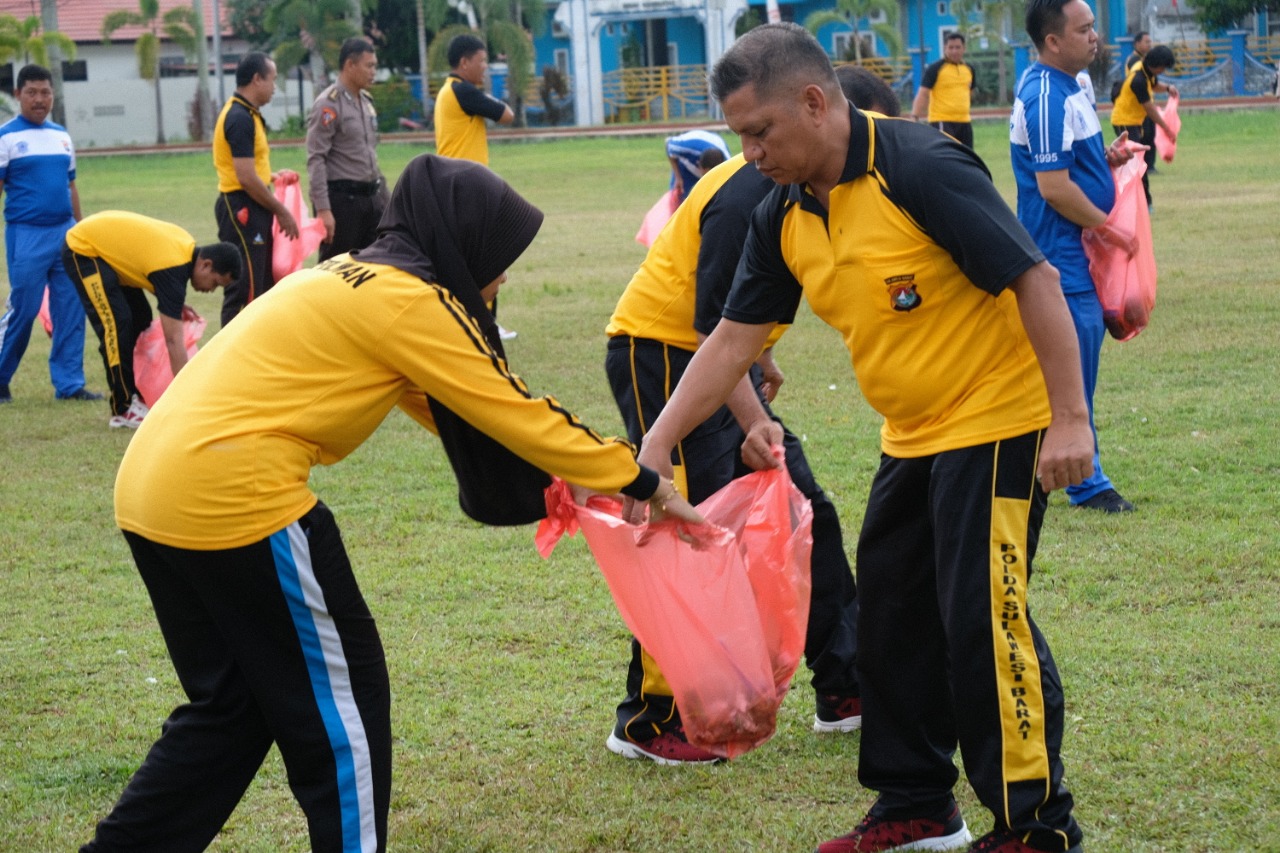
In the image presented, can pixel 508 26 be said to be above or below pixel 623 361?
above

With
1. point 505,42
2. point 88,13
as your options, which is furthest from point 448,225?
point 88,13

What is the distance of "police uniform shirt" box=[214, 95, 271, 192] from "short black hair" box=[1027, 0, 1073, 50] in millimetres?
5233

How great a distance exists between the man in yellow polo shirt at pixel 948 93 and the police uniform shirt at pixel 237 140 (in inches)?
355

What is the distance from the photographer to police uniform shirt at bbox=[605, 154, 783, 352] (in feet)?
13.0

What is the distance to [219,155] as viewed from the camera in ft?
31.8

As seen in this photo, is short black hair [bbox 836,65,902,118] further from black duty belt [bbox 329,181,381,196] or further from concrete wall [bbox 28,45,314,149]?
concrete wall [bbox 28,45,314,149]

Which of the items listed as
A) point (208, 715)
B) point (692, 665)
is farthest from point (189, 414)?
point (692, 665)

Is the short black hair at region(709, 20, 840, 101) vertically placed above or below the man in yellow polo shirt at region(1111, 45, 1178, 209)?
below

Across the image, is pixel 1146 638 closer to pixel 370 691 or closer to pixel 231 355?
pixel 370 691

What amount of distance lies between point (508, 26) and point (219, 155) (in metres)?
37.3

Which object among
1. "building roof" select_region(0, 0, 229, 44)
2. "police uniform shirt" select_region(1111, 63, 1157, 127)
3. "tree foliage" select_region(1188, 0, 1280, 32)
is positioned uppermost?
"building roof" select_region(0, 0, 229, 44)

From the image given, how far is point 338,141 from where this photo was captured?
10188mm

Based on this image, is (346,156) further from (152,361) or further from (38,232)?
(152,361)

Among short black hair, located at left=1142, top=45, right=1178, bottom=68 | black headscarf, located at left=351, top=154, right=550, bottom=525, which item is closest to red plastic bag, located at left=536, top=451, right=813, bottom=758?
black headscarf, located at left=351, top=154, right=550, bottom=525
